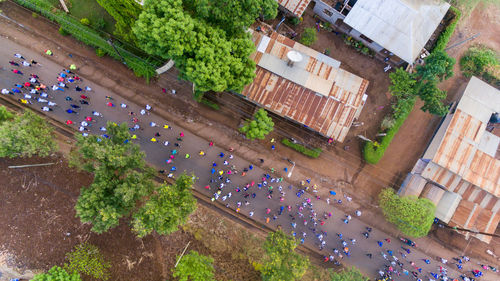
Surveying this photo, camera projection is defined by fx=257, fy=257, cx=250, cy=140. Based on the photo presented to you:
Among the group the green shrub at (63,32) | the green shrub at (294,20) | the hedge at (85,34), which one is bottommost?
the green shrub at (63,32)

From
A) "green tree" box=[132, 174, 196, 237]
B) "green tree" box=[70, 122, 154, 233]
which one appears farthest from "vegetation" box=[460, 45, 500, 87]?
"green tree" box=[70, 122, 154, 233]

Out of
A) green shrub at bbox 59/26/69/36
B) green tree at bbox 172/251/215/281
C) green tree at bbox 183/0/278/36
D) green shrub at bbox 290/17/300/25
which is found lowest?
green tree at bbox 172/251/215/281

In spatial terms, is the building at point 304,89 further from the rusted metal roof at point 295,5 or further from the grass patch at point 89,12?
the grass patch at point 89,12

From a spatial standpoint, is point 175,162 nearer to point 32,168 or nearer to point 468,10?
point 32,168

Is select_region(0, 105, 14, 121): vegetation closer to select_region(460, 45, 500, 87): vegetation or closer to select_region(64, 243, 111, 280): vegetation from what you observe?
select_region(64, 243, 111, 280): vegetation

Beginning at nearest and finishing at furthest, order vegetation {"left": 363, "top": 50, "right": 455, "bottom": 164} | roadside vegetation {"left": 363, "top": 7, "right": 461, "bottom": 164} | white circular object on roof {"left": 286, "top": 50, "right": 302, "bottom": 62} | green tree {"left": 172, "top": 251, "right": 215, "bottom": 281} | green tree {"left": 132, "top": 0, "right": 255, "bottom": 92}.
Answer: green tree {"left": 132, "top": 0, "right": 255, "bottom": 92} → green tree {"left": 172, "top": 251, "right": 215, "bottom": 281} → white circular object on roof {"left": 286, "top": 50, "right": 302, "bottom": 62} → vegetation {"left": 363, "top": 50, "right": 455, "bottom": 164} → roadside vegetation {"left": 363, "top": 7, "right": 461, "bottom": 164}

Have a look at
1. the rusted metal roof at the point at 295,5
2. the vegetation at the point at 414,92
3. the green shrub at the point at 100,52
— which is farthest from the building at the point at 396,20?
the green shrub at the point at 100,52

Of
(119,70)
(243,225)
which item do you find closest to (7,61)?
(119,70)
